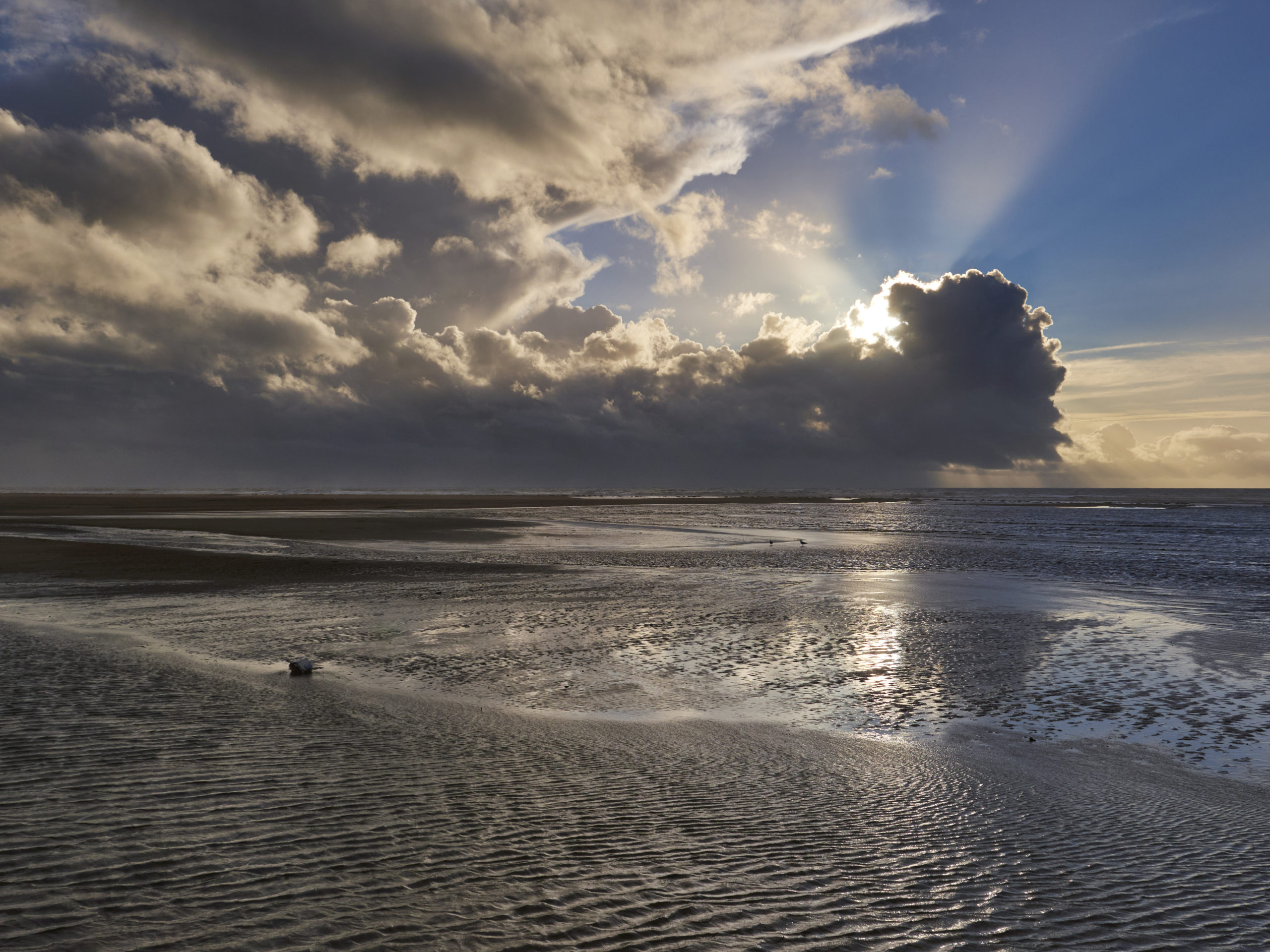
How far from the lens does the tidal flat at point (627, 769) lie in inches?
210

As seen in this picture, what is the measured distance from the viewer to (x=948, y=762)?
9258 mm

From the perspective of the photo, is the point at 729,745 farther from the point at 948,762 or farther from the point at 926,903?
the point at 926,903

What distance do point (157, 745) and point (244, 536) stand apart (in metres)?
38.1

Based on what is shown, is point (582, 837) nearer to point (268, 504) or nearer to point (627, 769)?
point (627, 769)

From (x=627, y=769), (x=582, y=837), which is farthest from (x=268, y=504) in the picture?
(x=582, y=837)

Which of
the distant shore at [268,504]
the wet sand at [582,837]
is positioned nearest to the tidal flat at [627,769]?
the wet sand at [582,837]

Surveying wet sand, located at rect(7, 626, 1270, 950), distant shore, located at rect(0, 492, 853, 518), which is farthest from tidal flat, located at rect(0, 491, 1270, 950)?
distant shore, located at rect(0, 492, 853, 518)

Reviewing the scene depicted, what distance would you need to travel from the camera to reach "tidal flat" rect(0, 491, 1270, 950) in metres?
5.33

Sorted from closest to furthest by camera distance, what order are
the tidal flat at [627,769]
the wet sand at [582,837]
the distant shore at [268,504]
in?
the wet sand at [582,837]
the tidal flat at [627,769]
the distant shore at [268,504]

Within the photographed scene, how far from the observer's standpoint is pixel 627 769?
862 cm

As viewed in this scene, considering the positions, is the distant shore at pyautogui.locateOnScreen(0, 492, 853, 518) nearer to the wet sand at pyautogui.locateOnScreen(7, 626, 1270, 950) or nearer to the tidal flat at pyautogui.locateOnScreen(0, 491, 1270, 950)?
the tidal flat at pyautogui.locateOnScreen(0, 491, 1270, 950)

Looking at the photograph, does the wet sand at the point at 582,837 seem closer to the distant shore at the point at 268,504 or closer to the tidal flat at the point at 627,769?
the tidal flat at the point at 627,769

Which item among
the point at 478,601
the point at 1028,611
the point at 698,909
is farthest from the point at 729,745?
the point at 1028,611

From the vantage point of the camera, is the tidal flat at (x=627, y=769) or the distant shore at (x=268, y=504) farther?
the distant shore at (x=268, y=504)
